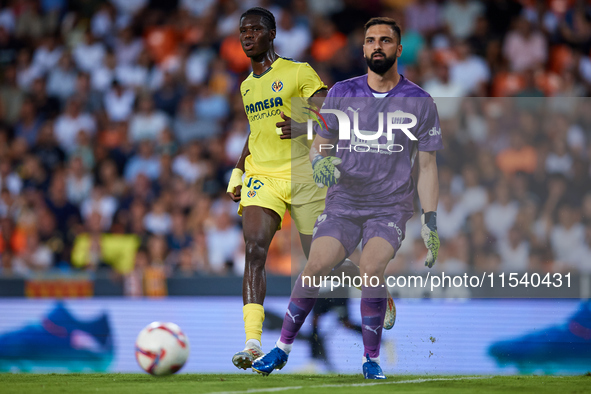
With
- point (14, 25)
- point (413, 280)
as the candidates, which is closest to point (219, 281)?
point (413, 280)

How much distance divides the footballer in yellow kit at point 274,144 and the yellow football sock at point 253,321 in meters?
0.57

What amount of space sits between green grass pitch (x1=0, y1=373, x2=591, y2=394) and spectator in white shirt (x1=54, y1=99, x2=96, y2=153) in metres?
6.83

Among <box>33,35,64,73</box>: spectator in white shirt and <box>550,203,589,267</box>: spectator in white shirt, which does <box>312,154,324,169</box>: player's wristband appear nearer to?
<box>550,203,589,267</box>: spectator in white shirt

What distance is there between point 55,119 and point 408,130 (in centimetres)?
898

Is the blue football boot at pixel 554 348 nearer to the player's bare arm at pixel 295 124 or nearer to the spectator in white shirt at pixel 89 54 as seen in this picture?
the player's bare arm at pixel 295 124

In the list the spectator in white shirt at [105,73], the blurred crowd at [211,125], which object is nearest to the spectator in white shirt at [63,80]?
the blurred crowd at [211,125]

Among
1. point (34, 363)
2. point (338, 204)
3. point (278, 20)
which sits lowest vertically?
point (34, 363)

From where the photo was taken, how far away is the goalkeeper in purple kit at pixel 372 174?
582 centimetres

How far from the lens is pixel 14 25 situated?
49.5 ft

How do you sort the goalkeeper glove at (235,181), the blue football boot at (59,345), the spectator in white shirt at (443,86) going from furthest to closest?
the spectator in white shirt at (443,86), the blue football boot at (59,345), the goalkeeper glove at (235,181)

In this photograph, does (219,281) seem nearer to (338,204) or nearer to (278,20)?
(338,204)

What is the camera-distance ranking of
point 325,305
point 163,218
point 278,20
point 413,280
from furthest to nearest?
point 278,20 < point 163,218 < point 325,305 < point 413,280

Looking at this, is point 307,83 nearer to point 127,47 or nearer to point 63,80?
point 127,47

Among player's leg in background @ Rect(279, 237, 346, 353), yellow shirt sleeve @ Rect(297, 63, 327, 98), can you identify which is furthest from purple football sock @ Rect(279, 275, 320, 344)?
yellow shirt sleeve @ Rect(297, 63, 327, 98)
